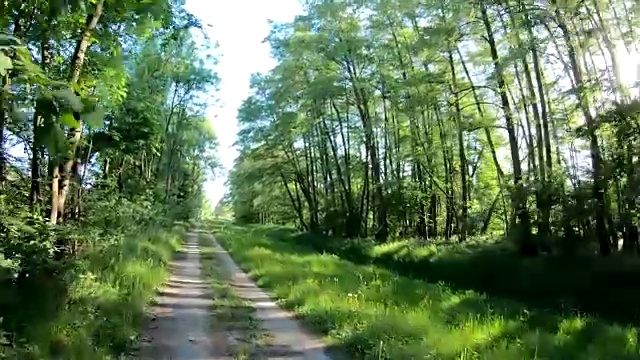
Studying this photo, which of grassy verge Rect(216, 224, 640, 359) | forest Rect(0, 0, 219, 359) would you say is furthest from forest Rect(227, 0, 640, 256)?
forest Rect(0, 0, 219, 359)

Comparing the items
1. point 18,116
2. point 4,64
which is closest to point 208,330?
point 18,116

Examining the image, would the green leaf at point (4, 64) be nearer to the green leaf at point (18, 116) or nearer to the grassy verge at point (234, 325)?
the green leaf at point (18, 116)

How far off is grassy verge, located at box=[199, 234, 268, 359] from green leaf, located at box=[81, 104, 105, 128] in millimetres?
5341

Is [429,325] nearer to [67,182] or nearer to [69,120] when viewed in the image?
[67,182]

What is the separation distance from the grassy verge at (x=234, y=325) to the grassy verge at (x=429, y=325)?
926mm

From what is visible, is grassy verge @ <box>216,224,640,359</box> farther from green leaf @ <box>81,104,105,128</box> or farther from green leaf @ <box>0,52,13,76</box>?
green leaf @ <box>0,52,13,76</box>

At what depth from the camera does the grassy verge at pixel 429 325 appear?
7258 mm

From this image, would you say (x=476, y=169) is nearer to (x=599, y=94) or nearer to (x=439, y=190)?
(x=439, y=190)

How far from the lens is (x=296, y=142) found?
139 feet

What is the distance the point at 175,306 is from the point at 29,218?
3341mm

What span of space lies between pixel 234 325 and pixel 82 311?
2.27m

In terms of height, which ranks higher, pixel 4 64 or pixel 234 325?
pixel 4 64

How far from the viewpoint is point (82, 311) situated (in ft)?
25.6

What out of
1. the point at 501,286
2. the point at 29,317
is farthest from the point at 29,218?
the point at 501,286
